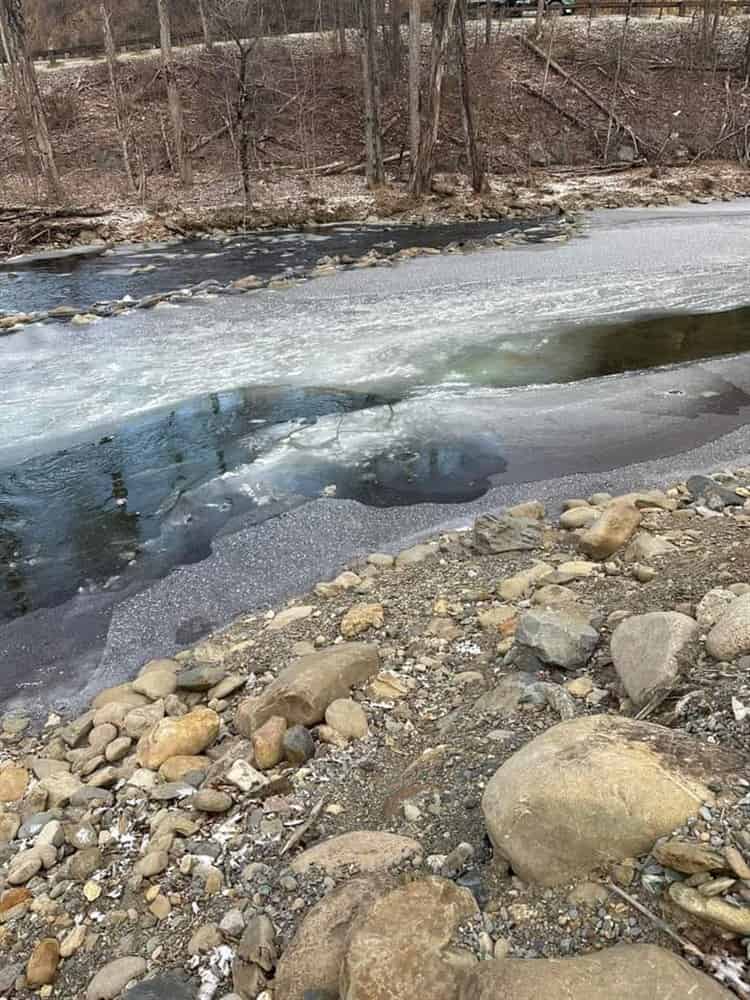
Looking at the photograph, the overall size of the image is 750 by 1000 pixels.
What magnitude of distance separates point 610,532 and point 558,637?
144cm

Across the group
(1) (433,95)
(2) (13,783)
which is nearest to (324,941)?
(2) (13,783)

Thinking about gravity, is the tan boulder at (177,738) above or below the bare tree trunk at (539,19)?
below

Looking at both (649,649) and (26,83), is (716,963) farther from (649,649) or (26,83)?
(26,83)

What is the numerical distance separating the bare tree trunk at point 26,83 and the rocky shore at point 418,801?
19.6 m

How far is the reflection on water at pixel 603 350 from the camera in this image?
7922mm

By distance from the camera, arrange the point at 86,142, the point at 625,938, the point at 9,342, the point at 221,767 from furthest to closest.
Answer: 1. the point at 86,142
2. the point at 9,342
3. the point at 221,767
4. the point at 625,938

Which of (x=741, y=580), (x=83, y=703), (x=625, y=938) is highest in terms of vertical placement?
(x=625, y=938)

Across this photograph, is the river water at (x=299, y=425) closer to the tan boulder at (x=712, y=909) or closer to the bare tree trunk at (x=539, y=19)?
the tan boulder at (x=712, y=909)

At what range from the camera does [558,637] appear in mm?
3145

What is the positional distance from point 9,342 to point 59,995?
369 inches

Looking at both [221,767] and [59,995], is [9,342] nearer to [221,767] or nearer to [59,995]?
[221,767]

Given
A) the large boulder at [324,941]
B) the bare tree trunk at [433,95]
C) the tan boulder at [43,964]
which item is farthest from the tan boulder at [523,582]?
the bare tree trunk at [433,95]

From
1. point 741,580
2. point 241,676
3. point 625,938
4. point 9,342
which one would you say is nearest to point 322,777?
point 241,676

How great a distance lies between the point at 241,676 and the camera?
142 inches
